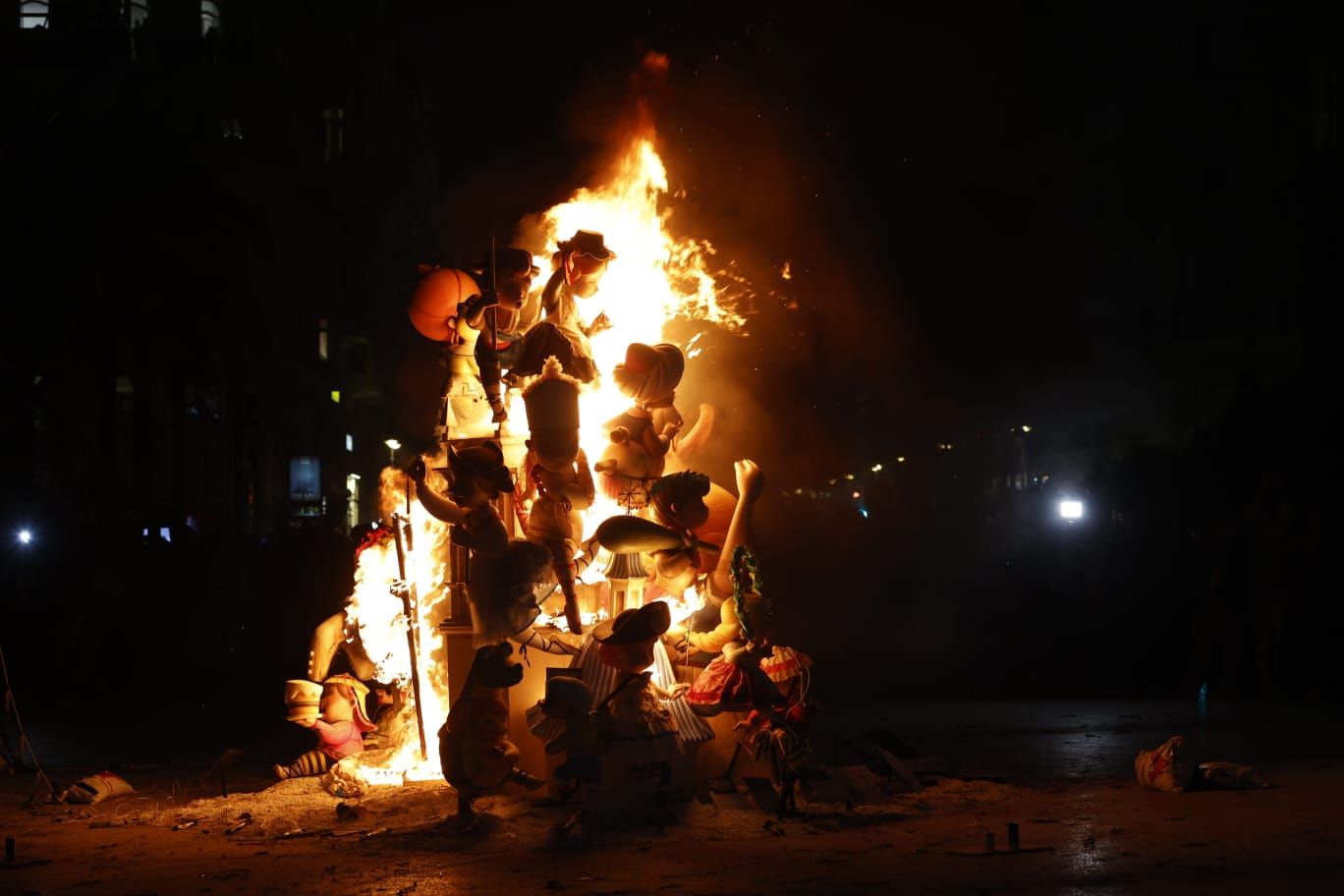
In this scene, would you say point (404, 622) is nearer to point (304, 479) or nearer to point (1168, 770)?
point (1168, 770)

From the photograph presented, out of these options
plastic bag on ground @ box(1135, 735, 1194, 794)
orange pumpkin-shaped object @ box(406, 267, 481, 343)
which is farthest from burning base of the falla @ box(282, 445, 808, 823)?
plastic bag on ground @ box(1135, 735, 1194, 794)

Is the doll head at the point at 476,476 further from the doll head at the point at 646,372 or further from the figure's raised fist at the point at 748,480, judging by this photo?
the figure's raised fist at the point at 748,480

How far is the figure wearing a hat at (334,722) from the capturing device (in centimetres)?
1159

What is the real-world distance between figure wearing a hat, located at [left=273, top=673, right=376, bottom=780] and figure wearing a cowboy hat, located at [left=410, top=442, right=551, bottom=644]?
1.54 m

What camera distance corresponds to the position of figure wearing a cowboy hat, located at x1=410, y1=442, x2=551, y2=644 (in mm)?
10633

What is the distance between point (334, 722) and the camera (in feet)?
38.1

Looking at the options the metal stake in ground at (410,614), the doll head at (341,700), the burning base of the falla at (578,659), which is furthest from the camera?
the doll head at (341,700)

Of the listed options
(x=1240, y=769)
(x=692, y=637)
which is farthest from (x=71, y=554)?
(x=1240, y=769)

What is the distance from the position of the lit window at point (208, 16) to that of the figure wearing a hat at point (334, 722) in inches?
1590

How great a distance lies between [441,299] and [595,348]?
135cm

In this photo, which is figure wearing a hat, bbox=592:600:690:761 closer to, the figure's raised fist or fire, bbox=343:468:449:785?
the figure's raised fist

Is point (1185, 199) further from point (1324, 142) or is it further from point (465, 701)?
point (465, 701)

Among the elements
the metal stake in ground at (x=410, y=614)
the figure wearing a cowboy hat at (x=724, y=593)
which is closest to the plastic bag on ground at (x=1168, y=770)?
the figure wearing a cowboy hat at (x=724, y=593)

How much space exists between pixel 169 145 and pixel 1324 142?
28.5m
